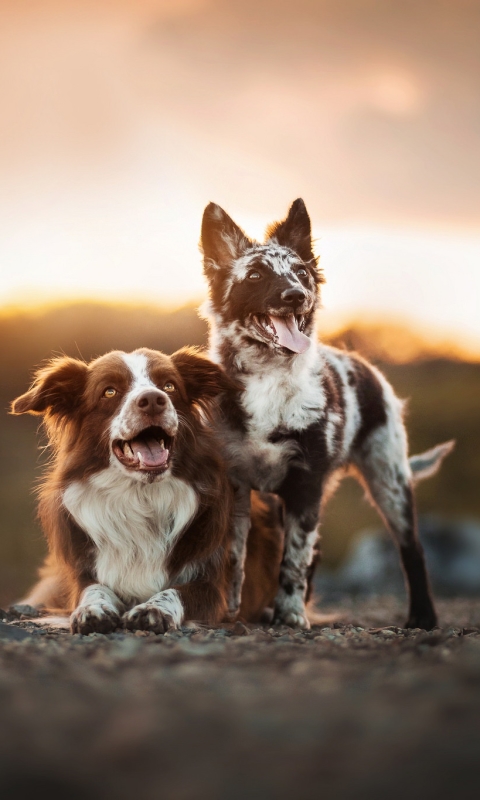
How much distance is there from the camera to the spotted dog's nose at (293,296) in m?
5.29

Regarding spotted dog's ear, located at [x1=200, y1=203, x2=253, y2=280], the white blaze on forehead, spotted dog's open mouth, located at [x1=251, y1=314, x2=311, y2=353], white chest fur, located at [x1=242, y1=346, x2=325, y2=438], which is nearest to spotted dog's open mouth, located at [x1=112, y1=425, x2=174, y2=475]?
the white blaze on forehead

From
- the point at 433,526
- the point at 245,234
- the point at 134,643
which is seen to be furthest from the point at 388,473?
the point at 433,526

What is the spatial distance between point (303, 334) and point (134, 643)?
2.86 m

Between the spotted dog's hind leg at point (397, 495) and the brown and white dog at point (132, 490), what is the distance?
193 centimetres

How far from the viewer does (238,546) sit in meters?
5.53

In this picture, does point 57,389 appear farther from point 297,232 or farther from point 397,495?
point 397,495

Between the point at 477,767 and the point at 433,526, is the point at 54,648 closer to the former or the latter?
the point at 477,767

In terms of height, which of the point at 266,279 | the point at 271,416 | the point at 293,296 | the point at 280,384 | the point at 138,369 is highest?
the point at 266,279

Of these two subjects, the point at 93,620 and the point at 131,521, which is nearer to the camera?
the point at 93,620

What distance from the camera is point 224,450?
5500 millimetres

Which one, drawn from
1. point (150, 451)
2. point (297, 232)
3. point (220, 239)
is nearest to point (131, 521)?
point (150, 451)

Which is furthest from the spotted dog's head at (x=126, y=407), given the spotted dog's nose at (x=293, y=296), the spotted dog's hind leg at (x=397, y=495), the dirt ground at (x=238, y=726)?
the spotted dog's hind leg at (x=397, y=495)

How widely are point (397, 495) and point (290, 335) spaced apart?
6.94 feet

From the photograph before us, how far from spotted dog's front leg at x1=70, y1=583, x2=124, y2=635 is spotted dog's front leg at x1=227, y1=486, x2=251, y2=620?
1.03m
